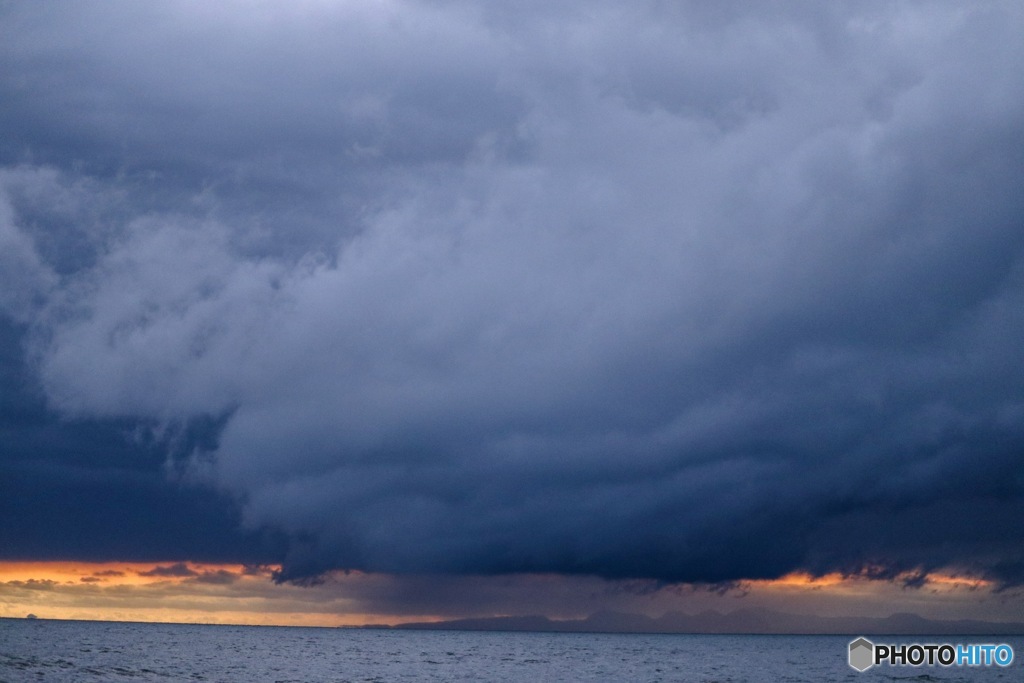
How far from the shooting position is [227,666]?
183 m

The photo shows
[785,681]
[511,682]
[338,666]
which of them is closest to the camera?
[511,682]

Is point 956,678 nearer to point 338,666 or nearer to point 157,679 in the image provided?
point 338,666

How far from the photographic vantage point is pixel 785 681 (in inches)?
7303

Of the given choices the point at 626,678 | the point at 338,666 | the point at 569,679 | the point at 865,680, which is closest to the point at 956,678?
the point at 865,680

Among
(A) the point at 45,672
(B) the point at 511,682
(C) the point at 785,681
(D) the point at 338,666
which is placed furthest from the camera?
(D) the point at 338,666

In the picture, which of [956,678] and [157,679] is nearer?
[157,679]

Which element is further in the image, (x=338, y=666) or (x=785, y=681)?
(x=338, y=666)

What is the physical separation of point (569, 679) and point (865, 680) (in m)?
57.4

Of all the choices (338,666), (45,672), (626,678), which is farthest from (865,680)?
(45,672)

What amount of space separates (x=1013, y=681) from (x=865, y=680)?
122 ft

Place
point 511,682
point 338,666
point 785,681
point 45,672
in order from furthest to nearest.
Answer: point 338,666 < point 785,681 < point 511,682 < point 45,672

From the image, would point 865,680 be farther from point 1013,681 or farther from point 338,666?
point 338,666

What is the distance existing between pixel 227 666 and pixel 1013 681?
159786 millimetres

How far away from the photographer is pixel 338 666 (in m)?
199
